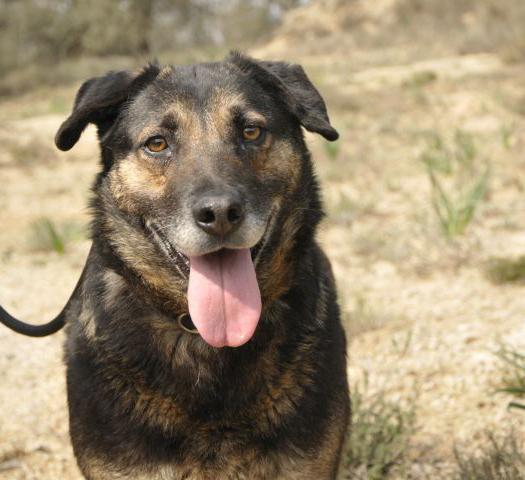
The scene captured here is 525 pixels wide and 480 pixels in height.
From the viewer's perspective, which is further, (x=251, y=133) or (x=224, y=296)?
(x=251, y=133)

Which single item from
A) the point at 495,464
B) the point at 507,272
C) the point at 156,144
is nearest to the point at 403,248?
the point at 507,272

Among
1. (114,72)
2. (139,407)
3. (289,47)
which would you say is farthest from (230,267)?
(289,47)

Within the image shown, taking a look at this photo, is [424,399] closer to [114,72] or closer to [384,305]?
[384,305]

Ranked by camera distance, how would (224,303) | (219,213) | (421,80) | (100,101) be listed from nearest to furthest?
1. (219,213)
2. (224,303)
3. (100,101)
4. (421,80)

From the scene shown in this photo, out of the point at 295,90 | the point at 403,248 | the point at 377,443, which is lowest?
the point at 403,248

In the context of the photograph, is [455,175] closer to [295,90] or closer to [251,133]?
[295,90]

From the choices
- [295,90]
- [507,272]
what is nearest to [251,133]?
[295,90]

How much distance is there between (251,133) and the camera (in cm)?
295

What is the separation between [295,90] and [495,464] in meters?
1.77

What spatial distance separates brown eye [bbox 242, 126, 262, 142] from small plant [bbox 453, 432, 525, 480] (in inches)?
62.8

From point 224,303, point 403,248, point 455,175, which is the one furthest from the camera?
point 455,175

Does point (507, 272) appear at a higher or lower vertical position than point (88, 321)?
lower

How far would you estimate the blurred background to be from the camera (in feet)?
12.2

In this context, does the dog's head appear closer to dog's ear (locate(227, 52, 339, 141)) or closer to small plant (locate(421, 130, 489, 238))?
dog's ear (locate(227, 52, 339, 141))
